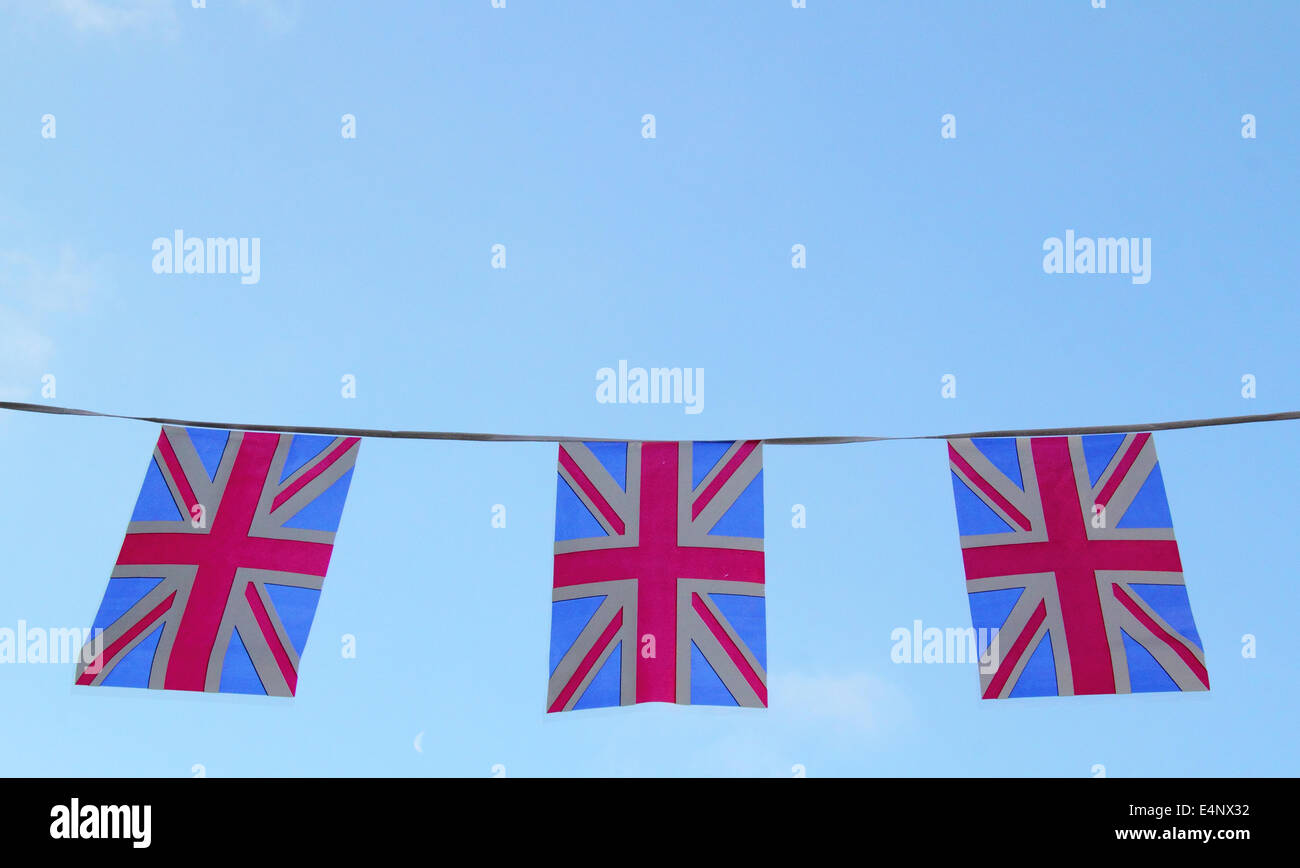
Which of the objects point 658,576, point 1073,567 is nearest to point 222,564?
point 658,576

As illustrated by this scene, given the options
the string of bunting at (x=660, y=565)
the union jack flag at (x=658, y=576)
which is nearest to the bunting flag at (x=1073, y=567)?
the string of bunting at (x=660, y=565)

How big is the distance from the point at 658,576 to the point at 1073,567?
2.49 metres

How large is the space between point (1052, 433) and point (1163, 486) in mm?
795

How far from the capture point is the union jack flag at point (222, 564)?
7.15 meters

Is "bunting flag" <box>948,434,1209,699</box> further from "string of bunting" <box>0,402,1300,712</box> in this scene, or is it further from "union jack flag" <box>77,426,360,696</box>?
"union jack flag" <box>77,426,360,696</box>

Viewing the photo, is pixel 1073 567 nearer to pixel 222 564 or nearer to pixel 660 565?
pixel 660 565

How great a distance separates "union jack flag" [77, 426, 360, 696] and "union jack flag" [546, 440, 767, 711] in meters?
1.49

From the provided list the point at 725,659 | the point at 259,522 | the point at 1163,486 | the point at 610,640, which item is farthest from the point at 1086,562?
the point at 259,522

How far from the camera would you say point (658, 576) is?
7.41m
